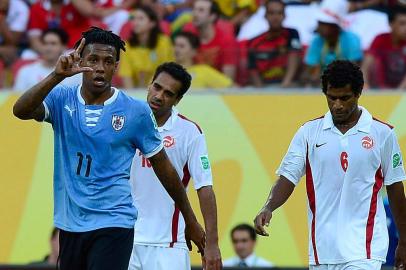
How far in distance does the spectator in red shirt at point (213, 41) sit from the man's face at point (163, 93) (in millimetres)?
3731

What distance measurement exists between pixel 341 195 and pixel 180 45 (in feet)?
17.1

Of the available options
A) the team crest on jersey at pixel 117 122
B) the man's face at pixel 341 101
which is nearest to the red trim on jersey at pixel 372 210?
the man's face at pixel 341 101

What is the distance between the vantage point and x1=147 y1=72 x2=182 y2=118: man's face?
9781 mm

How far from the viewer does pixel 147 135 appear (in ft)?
27.0

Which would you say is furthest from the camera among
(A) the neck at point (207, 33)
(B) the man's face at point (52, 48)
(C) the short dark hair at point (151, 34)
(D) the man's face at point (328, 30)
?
(B) the man's face at point (52, 48)

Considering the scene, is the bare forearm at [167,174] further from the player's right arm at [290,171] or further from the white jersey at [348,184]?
the white jersey at [348,184]

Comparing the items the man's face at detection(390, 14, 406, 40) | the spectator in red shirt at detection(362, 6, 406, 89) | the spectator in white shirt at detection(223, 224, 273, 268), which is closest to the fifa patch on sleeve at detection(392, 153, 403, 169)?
the spectator in white shirt at detection(223, 224, 273, 268)

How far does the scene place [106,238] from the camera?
796cm

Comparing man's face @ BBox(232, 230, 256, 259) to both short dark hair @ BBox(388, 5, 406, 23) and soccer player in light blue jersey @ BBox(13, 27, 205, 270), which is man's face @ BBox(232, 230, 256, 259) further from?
soccer player in light blue jersey @ BBox(13, 27, 205, 270)

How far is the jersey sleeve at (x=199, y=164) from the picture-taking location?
9602mm

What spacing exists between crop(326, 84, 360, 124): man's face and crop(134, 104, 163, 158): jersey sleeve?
57.7 inches

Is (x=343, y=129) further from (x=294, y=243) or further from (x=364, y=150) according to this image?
(x=294, y=243)

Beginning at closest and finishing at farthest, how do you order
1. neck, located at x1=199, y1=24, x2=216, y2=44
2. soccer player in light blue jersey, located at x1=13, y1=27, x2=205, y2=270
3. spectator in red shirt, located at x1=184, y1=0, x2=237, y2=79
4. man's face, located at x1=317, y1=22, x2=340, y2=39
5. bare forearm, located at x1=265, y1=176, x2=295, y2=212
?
soccer player in light blue jersey, located at x1=13, y1=27, x2=205, y2=270 → bare forearm, located at x1=265, y1=176, x2=295, y2=212 → spectator in red shirt, located at x1=184, y1=0, x2=237, y2=79 → man's face, located at x1=317, y1=22, x2=340, y2=39 → neck, located at x1=199, y1=24, x2=216, y2=44

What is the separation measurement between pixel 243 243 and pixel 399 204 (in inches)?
158
